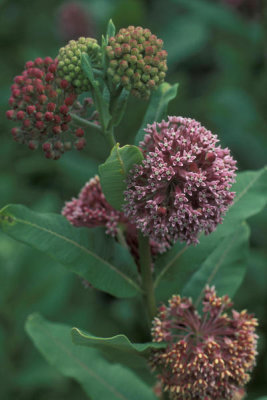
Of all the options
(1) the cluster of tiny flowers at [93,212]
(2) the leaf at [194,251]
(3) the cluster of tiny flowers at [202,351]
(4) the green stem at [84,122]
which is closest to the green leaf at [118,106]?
(4) the green stem at [84,122]

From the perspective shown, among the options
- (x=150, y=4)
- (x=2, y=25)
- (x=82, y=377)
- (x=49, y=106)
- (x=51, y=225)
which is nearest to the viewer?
(x=49, y=106)

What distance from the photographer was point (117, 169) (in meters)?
2.53

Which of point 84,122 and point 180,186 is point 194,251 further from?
point 84,122

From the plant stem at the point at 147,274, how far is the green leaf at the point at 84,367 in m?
0.73

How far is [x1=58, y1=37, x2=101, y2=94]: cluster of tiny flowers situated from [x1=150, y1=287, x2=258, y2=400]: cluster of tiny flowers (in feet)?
3.81

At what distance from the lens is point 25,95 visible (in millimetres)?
2693

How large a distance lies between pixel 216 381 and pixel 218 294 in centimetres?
65

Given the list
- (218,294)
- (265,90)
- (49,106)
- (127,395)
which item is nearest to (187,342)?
(218,294)

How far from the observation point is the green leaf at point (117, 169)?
245cm

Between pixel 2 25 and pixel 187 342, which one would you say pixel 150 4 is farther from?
pixel 187 342

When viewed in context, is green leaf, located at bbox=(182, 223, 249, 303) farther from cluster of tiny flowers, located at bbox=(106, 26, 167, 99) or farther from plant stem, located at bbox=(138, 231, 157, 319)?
cluster of tiny flowers, located at bbox=(106, 26, 167, 99)

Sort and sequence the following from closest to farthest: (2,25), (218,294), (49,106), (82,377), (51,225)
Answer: (49,106), (51,225), (218,294), (82,377), (2,25)

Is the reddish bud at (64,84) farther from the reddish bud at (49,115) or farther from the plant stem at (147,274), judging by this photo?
the plant stem at (147,274)

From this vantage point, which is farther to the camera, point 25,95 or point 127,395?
point 127,395
